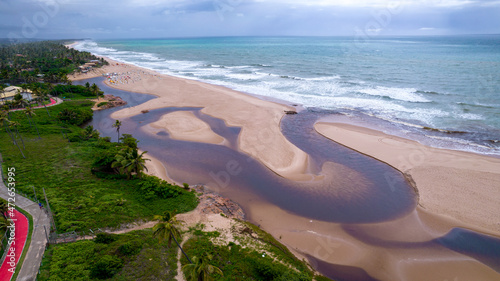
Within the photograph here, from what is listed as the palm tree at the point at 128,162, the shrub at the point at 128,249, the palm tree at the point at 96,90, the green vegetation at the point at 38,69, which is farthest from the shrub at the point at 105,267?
the green vegetation at the point at 38,69

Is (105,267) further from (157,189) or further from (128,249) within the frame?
(157,189)

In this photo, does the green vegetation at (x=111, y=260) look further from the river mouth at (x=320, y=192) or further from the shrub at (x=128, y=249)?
the river mouth at (x=320, y=192)

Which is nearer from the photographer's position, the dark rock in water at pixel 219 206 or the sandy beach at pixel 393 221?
the sandy beach at pixel 393 221

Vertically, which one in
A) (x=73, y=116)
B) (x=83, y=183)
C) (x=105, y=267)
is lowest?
(x=105, y=267)

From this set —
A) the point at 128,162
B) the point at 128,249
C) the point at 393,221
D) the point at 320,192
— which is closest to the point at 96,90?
the point at 128,162

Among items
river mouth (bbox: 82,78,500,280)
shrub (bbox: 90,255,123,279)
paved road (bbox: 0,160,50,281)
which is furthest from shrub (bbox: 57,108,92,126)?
shrub (bbox: 90,255,123,279)

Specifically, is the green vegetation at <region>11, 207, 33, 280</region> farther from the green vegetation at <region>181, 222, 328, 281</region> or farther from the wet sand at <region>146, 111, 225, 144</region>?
the wet sand at <region>146, 111, 225, 144</region>

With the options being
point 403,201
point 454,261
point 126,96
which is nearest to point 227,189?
point 403,201
